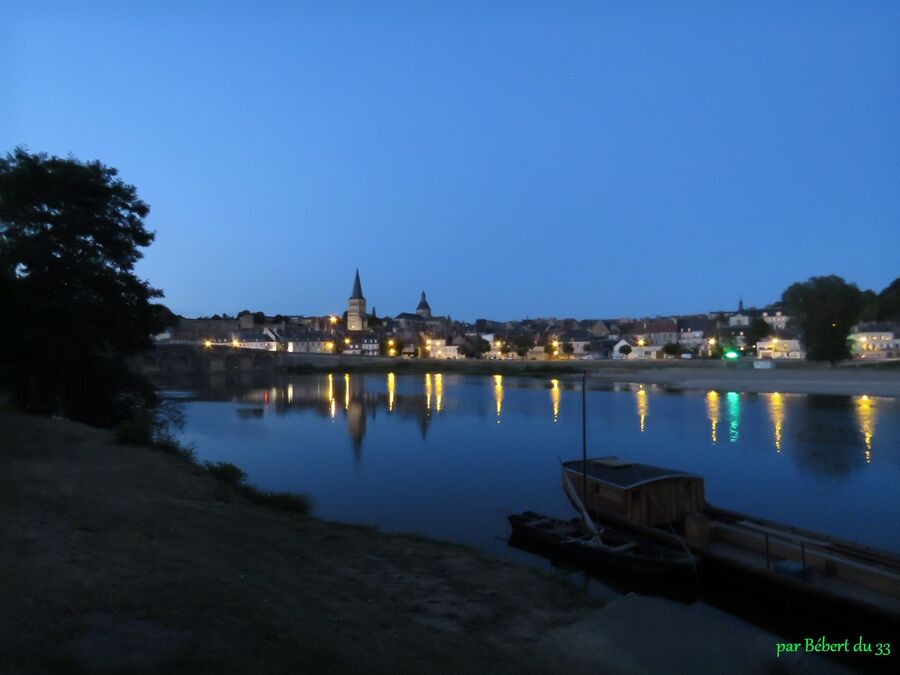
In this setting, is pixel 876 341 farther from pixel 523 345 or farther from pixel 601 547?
pixel 601 547

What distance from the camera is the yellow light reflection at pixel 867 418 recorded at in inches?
1214

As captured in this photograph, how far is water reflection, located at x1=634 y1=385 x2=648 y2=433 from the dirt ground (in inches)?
1090

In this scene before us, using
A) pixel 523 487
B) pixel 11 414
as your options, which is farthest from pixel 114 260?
pixel 523 487

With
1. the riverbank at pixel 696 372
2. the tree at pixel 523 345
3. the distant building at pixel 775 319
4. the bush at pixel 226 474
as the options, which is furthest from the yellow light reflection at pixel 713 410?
the distant building at pixel 775 319

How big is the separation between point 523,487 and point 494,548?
7.13 metres

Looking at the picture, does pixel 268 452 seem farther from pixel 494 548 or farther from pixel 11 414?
pixel 494 548

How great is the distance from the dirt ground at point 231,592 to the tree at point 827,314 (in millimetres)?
74456

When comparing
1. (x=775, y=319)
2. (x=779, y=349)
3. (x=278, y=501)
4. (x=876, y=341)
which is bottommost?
(x=278, y=501)

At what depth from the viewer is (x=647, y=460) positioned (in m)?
27.1

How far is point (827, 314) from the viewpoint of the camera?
73000 millimetres

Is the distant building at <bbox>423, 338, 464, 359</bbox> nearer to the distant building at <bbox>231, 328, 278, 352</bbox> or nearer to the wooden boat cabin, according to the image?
the distant building at <bbox>231, 328, 278, 352</bbox>

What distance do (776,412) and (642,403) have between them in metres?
10.6

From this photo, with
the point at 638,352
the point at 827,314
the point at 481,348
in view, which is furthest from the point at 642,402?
the point at 481,348

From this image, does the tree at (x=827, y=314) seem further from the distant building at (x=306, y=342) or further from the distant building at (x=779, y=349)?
the distant building at (x=306, y=342)
